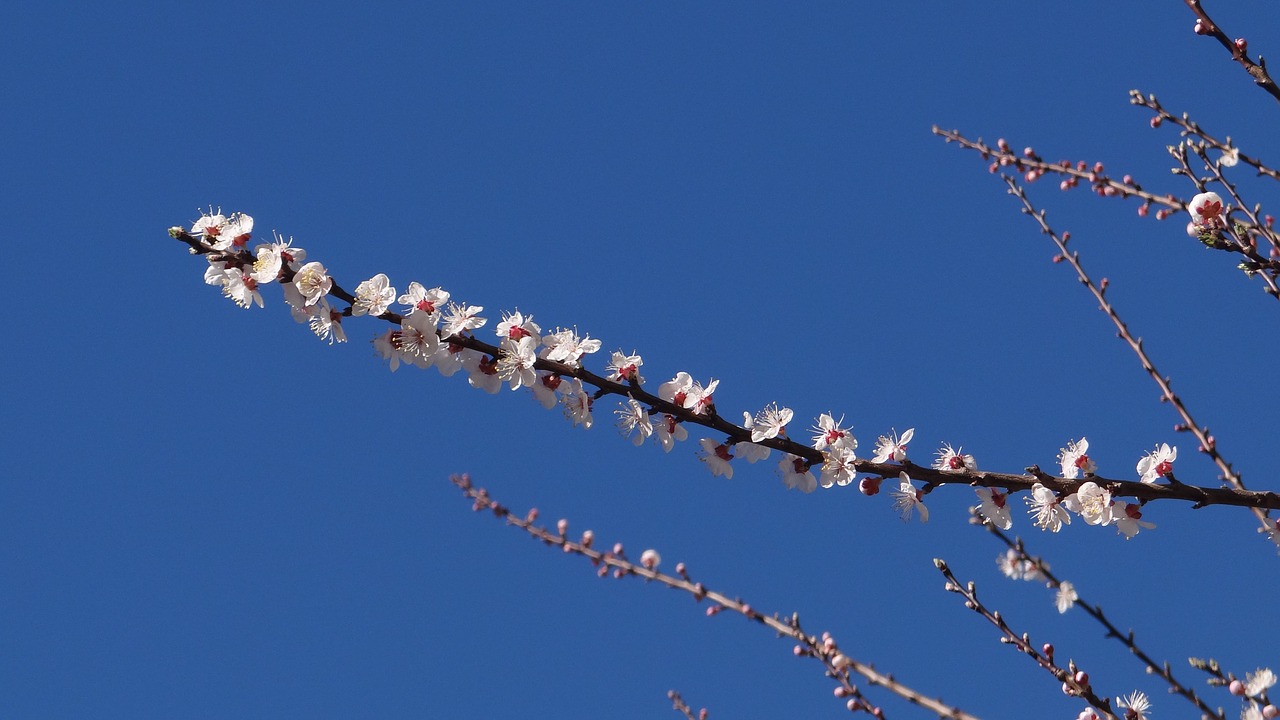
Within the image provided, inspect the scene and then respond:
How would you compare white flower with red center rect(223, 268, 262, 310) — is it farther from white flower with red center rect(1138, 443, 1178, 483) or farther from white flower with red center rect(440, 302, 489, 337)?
white flower with red center rect(1138, 443, 1178, 483)

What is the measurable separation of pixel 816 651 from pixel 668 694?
2003 millimetres

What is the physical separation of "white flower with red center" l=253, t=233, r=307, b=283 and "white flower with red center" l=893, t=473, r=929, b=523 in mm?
1941

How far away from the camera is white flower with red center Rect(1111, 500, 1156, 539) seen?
3229 millimetres

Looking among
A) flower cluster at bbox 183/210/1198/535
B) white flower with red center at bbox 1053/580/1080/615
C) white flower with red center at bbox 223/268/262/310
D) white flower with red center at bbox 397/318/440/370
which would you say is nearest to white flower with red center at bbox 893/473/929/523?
flower cluster at bbox 183/210/1198/535

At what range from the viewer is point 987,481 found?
3.06 metres

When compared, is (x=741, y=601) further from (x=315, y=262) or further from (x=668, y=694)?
(x=315, y=262)

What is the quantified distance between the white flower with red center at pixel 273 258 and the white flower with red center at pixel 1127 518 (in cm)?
260

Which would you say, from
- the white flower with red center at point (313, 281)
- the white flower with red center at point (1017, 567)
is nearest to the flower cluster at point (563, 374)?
the white flower with red center at point (313, 281)

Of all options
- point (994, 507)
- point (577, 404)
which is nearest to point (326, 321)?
point (577, 404)

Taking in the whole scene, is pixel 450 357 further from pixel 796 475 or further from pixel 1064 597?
pixel 1064 597

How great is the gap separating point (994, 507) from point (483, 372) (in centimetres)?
170

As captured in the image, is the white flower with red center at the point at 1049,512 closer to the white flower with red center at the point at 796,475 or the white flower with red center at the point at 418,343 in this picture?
the white flower with red center at the point at 796,475

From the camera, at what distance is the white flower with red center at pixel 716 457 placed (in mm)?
3395

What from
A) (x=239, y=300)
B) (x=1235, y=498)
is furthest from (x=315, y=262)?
(x=1235, y=498)
